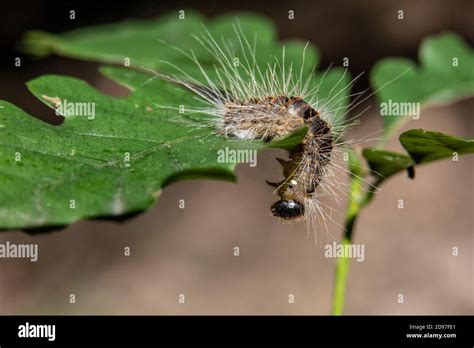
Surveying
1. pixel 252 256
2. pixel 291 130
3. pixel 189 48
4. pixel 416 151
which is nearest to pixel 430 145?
pixel 416 151

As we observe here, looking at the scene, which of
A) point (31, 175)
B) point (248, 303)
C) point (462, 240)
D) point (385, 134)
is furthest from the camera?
point (462, 240)

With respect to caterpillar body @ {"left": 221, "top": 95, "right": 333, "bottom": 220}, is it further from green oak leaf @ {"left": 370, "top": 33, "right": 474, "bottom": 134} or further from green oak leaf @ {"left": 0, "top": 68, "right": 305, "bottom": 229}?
green oak leaf @ {"left": 370, "top": 33, "right": 474, "bottom": 134}

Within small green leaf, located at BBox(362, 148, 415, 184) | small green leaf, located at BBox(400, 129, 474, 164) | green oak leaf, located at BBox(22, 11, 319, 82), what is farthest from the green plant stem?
green oak leaf, located at BBox(22, 11, 319, 82)

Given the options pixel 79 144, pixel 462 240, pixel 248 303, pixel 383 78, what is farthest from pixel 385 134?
pixel 462 240

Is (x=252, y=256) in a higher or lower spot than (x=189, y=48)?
lower

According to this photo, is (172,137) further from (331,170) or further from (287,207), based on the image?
(331,170)

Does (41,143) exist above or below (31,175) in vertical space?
above

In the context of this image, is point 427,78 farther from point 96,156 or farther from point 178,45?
point 96,156
